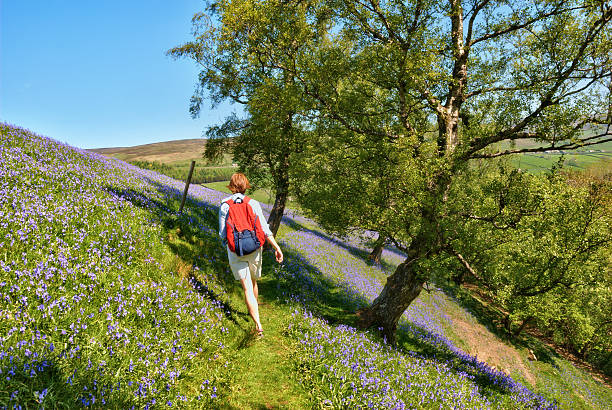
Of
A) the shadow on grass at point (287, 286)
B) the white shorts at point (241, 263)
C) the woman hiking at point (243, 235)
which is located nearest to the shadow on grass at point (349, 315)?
the shadow on grass at point (287, 286)

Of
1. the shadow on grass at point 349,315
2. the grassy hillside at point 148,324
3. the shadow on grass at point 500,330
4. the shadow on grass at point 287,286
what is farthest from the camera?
the shadow on grass at point 500,330

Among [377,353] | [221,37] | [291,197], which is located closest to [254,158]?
[291,197]

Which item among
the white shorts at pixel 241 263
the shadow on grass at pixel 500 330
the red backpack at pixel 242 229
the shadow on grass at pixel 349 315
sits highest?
the red backpack at pixel 242 229

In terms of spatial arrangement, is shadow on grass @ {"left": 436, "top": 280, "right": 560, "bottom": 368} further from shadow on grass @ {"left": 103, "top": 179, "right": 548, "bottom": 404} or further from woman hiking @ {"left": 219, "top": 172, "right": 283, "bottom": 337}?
woman hiking @ {"left": 219, "top": 172, "right": 283, "bottom": 337}

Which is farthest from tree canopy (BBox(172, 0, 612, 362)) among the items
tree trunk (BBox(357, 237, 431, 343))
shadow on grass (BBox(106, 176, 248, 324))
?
shadow on grass (BBox(106, 176, 248, 324))

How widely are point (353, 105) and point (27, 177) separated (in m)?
9.56

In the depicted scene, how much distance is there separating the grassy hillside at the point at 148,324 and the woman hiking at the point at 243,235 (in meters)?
0.93

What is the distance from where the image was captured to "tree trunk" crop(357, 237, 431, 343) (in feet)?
31.8

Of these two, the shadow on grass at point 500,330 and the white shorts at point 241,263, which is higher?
the white shorts at point 241,263

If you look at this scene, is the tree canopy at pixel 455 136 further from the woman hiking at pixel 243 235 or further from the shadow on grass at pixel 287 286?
the woman hiking at pixel 243 235

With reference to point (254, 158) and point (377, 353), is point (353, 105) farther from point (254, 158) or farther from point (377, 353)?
point (377, 353)

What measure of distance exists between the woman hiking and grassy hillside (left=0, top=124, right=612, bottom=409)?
0.93 metres

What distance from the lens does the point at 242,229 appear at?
5840 millimetres

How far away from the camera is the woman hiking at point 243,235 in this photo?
5.82m
